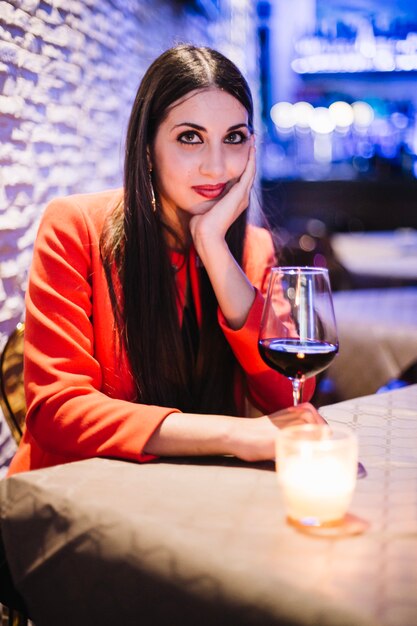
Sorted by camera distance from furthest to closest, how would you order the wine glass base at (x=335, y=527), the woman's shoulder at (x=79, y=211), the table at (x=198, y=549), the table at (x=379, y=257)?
the table at (x=379, y=257) → the woman's shoulder at (x=79, y=211) → the wine glass base at (x=335, y=527) → the table at (x=198, y=549)

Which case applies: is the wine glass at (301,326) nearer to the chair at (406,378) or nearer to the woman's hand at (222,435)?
the woman's hand at (222,435)

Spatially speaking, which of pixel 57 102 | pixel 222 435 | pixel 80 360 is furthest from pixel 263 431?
pixel 57 102

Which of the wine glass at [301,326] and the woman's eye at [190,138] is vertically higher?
the woman's eye at [190,138]

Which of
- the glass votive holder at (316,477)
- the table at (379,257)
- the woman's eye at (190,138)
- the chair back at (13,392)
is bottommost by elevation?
the table at (379,257)

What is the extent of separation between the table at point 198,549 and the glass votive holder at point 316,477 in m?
0.03

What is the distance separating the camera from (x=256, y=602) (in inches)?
28.3

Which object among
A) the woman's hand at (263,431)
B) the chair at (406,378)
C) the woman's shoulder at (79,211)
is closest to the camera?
the woman's hand at (263,431)

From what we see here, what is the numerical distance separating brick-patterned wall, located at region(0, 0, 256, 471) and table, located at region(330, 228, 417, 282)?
161 centimetres

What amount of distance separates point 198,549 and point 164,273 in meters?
0.92

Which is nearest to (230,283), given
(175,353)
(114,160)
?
(175,353)

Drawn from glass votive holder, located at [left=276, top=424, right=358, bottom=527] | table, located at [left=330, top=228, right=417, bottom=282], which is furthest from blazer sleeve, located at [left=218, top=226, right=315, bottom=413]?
table, located at [left=330, top=228, right=417, bottom=282]

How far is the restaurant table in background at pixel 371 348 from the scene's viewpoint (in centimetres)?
249

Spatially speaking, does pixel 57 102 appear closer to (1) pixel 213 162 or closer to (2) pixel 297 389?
(1) pixel 213 162

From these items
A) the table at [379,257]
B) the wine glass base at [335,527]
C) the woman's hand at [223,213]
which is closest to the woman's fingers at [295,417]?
the wine glass base at [335,527]
